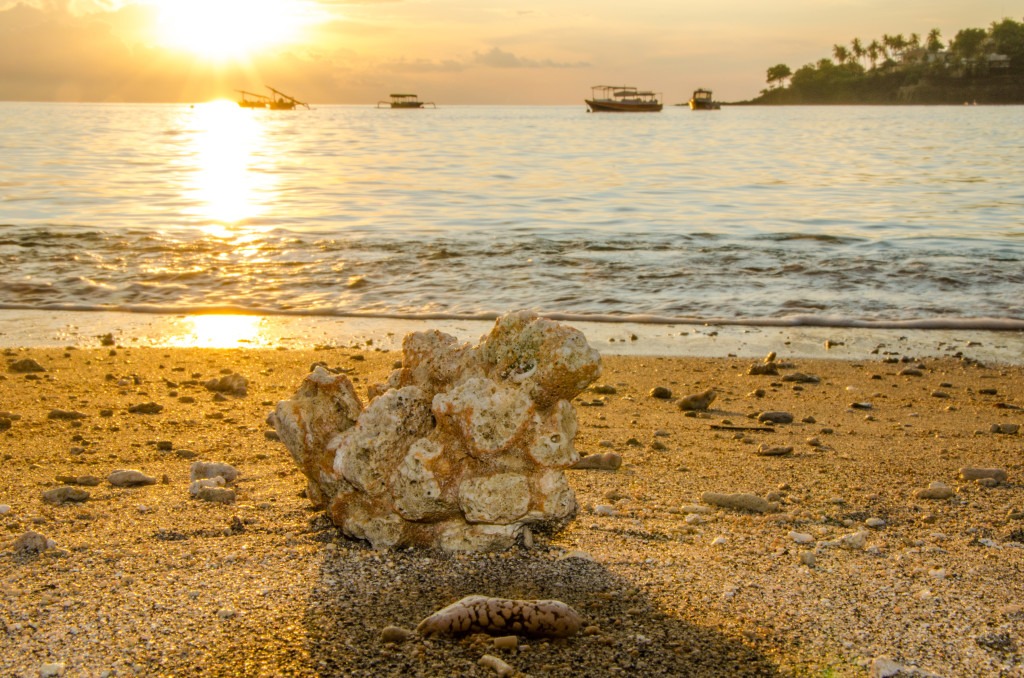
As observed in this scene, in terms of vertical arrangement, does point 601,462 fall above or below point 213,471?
below

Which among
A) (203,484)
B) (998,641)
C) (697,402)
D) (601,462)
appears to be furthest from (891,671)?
(697,402)

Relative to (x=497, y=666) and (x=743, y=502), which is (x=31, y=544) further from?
(x=743, y=502)

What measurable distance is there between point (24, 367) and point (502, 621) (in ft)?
15.7

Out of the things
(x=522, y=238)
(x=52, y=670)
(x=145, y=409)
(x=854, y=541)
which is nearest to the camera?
(x=52, y=670)

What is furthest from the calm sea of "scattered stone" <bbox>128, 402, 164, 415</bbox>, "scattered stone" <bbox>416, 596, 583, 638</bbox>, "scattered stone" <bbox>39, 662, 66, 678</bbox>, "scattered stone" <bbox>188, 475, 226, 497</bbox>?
"scattered stone" <bbox>39, 662, 66, 678</bbox>

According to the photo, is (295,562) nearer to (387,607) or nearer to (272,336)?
(387,607)

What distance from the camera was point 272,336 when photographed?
755 cm

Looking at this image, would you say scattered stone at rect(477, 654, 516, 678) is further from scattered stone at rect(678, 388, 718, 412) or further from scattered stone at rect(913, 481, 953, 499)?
scattered stone at rect(678, 388, 718, 412)

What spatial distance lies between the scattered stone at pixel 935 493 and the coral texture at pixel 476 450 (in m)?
1.73

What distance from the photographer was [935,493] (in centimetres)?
362

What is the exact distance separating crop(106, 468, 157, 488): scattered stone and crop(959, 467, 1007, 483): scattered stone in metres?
3.54

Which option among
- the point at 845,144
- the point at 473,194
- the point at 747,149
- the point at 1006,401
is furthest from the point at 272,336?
the point at 845,144

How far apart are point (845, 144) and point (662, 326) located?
33385mm

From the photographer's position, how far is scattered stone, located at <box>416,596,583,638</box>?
7.63 feet
